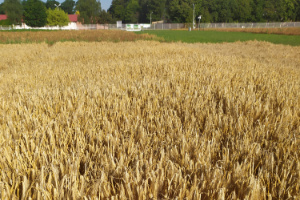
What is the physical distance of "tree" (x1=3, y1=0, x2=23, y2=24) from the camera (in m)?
71.2

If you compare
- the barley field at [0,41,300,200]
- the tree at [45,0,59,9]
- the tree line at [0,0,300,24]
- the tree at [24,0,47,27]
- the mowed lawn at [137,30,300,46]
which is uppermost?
the tree at [45,0,59,9]

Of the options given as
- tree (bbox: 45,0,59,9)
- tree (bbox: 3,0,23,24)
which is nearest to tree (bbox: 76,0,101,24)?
tree (bbox: 3,0,23,24)

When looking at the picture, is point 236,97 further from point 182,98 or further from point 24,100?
point 24,100

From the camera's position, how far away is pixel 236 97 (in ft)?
9.68

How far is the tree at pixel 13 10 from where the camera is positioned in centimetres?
7119

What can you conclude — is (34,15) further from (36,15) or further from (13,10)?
(13,10)

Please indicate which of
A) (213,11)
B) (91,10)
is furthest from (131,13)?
(213,11)

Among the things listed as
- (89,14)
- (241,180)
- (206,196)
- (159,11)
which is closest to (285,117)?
(241,180)

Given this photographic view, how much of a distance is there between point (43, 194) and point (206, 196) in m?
0.85

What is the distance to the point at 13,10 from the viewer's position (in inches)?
2849

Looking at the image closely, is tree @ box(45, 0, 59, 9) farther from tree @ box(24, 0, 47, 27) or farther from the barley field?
the barley field

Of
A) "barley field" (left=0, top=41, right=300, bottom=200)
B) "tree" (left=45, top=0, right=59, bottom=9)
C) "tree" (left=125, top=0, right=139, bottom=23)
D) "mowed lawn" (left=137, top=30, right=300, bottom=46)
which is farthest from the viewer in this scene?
"tree" (left=45, top=0, right=59, bottom=9)

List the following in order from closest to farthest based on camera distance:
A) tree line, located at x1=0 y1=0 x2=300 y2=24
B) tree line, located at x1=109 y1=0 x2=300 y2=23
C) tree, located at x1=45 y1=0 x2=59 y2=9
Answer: tree line, located at x1=0 y1=0 x2=300 y2=24 → tree line, located at x1=109 y1=0 x2=300 y2=23 → tree, located at x1=45 y1=0 x2=59 y2=9

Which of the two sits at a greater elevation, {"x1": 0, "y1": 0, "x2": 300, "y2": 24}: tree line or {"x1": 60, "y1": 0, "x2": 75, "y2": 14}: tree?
{"x1": 60, "y1": 0, "x2": 75, "y2": 14}: tree
